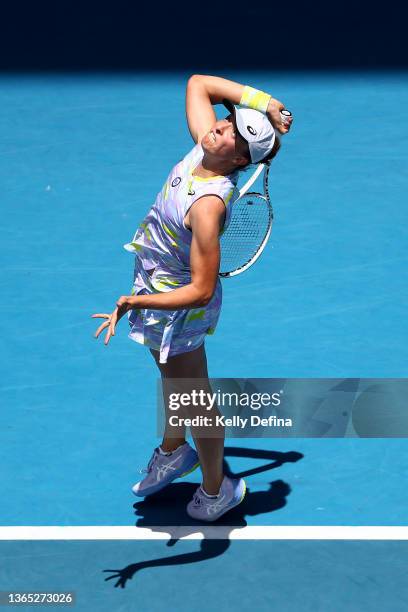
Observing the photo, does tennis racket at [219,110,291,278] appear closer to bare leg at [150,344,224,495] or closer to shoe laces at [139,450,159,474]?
bare leg at [150,344,224,495]

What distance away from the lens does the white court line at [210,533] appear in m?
5.29

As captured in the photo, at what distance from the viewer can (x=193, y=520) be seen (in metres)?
5.51

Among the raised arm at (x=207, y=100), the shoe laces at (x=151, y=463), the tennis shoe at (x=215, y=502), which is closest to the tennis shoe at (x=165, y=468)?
the shoe laces at (x=151, y=463)

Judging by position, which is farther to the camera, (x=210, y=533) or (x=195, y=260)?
(x=210, y=533)

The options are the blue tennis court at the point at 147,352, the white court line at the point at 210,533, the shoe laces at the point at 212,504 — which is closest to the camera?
the blue tennis court at the point at 147,352

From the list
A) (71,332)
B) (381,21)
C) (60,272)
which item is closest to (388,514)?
(71,332)

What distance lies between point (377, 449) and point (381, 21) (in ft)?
21.3

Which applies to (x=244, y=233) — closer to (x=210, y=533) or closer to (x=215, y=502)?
(x=215, y=502)

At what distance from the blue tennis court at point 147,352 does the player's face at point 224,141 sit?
1.83 meters

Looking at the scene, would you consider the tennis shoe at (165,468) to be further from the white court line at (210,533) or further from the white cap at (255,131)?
the white cap at (255,131)

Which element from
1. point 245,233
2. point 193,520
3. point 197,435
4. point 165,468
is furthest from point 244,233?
point 193,520

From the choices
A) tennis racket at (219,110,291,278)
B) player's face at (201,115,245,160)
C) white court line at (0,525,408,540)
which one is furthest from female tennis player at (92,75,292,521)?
tennis racket at (219,110,291,278)

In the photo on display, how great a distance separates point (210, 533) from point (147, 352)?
1660mm
